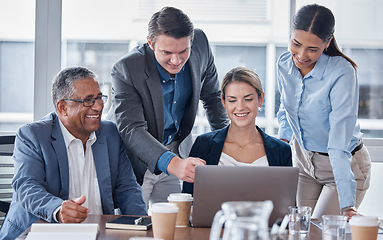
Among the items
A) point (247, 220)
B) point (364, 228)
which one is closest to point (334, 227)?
point (364, 228)

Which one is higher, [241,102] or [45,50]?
[45,50]

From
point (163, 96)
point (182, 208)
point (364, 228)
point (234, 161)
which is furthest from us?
point (163, 96)

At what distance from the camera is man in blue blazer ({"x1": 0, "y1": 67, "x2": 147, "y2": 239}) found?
2178 millimetres

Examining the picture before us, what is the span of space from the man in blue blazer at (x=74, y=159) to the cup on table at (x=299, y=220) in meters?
0.83

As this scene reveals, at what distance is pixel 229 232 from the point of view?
899 millimetres

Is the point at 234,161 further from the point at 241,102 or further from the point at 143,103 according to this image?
the point at 143,103

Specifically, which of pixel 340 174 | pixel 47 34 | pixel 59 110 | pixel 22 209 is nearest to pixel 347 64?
pixel 340 174

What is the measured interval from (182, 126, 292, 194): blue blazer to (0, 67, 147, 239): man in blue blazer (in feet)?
1.22

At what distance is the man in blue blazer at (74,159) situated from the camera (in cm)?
218

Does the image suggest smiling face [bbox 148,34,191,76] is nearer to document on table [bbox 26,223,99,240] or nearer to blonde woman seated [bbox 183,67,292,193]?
blonde woman seated [bbox 183,67,292,193]

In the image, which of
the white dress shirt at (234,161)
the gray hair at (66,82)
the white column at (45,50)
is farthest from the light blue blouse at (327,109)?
the white column at (45,50)

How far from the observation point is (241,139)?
2.55 m

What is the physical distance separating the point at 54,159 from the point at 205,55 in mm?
1047

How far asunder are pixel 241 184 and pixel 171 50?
898mm
